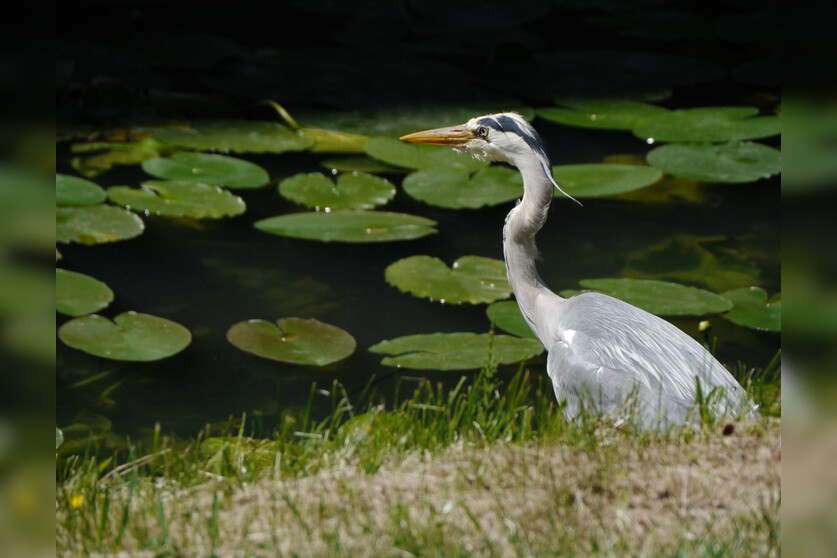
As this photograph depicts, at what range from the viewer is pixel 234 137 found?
6500mm

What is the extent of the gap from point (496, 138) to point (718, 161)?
9.23 ft

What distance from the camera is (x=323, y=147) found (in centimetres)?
655

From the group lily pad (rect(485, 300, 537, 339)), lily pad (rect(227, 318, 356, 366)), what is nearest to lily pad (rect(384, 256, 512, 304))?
lily pad (rect(485, 300, 537, 339))

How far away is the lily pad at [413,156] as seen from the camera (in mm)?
6145

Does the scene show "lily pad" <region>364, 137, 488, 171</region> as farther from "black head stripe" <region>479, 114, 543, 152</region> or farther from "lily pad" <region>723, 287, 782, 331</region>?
"black head stripe" <region>479, 114, 543, 152</region>

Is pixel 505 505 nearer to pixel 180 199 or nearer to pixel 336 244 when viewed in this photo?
pixel 336 244

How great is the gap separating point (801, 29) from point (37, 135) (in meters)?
1.12

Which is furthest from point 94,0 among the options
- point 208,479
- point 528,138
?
point 208,479

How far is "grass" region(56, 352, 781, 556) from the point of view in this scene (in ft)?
7.33

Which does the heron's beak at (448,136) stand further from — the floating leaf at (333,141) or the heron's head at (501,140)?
the floating leaf at (333,141)

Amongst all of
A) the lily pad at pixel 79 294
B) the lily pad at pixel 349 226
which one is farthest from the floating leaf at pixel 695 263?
the lily pad at pixel 79 294

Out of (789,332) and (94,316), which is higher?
(789,332)

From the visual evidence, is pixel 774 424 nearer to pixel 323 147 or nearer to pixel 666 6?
pixel 323 147

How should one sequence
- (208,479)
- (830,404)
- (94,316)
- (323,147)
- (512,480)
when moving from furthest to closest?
(323,147) → (94,316) → (208,479) → (512,480) → (830,404)
